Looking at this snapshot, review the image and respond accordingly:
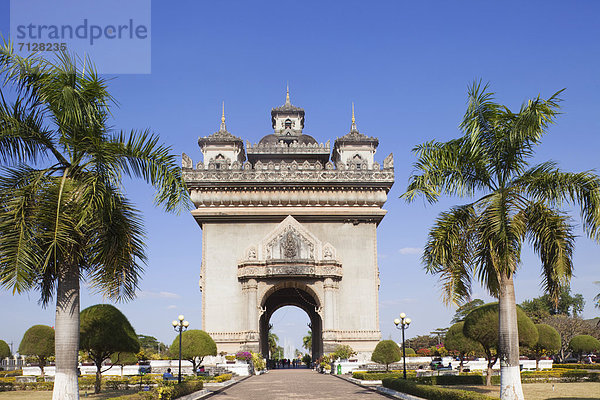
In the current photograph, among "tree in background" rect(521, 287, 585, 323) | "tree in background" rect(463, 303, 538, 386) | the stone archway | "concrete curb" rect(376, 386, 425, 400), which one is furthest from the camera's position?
"tree in background" rect(521, 287, 585, 323)

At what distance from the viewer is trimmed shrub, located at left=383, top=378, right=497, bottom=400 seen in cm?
1526

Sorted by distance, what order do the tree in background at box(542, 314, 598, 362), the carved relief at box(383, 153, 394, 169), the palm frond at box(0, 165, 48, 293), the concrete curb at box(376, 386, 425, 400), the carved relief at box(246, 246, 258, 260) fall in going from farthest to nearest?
1. the tree in background at box(542, 314, 598, 362)
2. the carved relief at box(383, 153, 394, 169)
3. the carved relief at box(246, 246, 258, 260)
4. the concrete curb at box(376, 386, 425, 400)
5. the palm frond at box(0, 165, 48, 293)

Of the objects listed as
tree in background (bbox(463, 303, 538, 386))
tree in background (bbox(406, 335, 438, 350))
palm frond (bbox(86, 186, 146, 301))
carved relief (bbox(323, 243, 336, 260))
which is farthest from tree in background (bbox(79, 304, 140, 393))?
tree in background (bbox(406, 335, 438, 350))

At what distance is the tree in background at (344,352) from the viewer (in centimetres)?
3919

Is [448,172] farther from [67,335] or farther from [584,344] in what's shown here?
[584,344]

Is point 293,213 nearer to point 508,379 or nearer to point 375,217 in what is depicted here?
point 375,217

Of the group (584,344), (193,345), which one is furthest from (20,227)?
(584,344)

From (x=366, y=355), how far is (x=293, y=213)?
11.3m

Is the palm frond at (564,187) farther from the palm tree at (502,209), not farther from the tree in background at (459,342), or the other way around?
the tree in background at (459,342)

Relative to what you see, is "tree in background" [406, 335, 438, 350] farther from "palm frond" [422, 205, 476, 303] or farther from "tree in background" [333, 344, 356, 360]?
"palm frond" [422, 205, 476, 303]

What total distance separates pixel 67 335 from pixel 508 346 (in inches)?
412

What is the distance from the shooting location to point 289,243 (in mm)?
42594

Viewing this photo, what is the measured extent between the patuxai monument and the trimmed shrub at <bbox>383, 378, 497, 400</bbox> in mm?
19432

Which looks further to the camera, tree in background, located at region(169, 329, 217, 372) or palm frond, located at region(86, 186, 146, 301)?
tree in background, located at region(169, 329, 217, 372)
